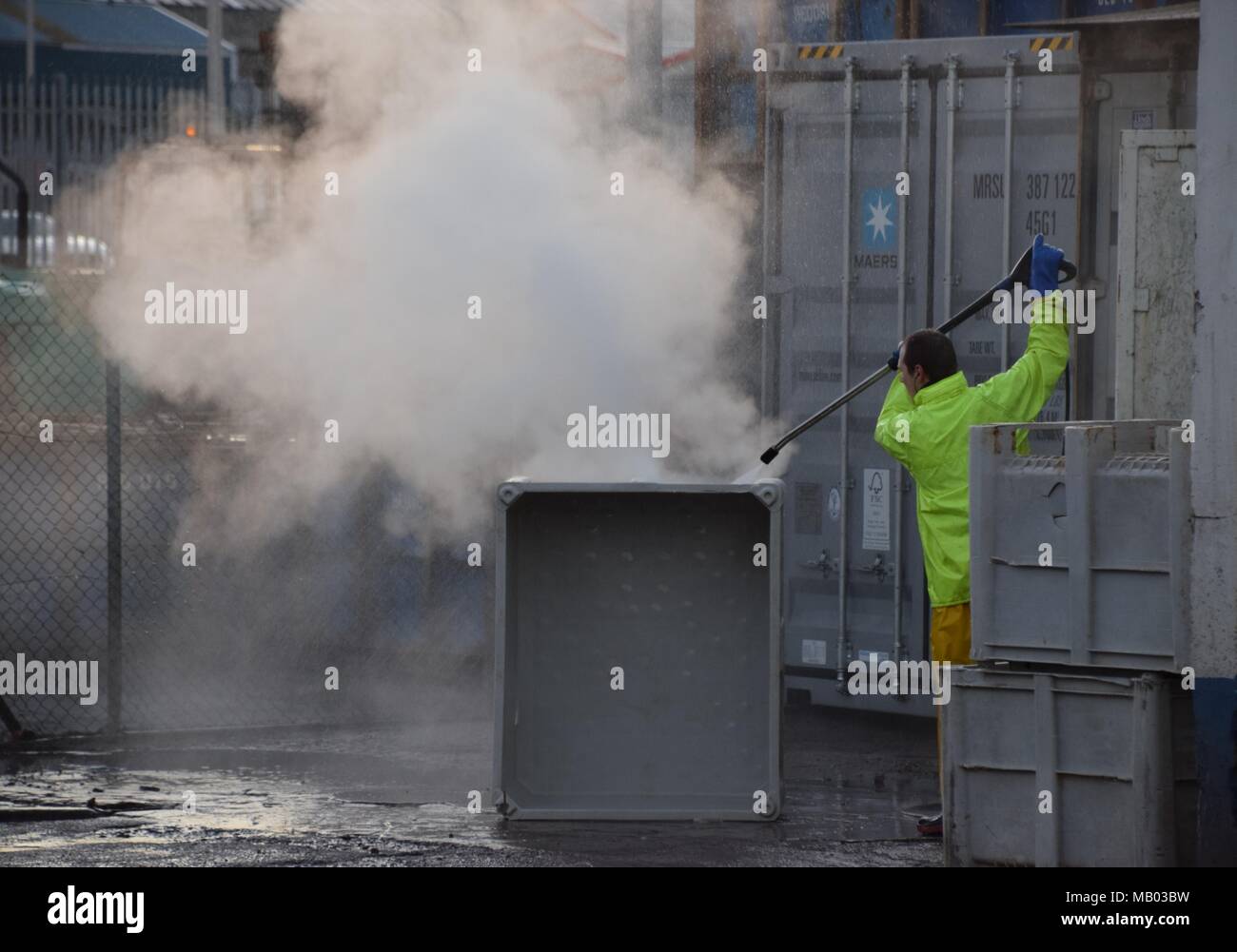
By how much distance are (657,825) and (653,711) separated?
1.41ft

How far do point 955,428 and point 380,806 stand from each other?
2.71 m

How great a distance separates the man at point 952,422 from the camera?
643 centimetres

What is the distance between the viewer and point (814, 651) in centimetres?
889

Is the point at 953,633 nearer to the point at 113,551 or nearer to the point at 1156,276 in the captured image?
the point at 1156,276

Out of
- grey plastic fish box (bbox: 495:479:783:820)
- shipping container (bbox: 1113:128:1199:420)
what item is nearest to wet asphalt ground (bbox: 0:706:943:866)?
grey plastic fish box (bbox: 495:479:783:820)

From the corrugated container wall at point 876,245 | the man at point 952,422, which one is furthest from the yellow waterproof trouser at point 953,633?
the corrugated container wall at point 876,245

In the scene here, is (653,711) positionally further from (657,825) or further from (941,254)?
(941,254)

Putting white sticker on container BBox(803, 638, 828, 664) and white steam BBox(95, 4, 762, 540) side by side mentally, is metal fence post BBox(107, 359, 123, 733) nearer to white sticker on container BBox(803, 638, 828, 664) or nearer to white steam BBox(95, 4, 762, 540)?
white steam BBox(95, 4, 762, 540)

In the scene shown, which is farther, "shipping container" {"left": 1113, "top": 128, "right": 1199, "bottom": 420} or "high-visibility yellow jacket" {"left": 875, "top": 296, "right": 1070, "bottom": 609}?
"high-visibility yellow jacket" {"left": 875, "top": 296, "right": 1070, "bottom": 609}

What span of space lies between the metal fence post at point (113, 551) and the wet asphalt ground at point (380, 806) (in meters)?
0.26

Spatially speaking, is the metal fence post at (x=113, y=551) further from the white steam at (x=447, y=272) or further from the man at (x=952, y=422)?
the man at (x=952, y=422)

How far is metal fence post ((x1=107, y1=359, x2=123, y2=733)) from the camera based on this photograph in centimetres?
834

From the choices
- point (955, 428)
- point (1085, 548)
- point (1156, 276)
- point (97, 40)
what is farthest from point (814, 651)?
→ point (97, 40)

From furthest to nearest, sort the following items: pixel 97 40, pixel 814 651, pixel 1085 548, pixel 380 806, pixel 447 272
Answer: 1. pixel 97 40
2. pixel 814 651
3. pixel 447 272
4. pixel 380 806
5. pixel 1085 548
